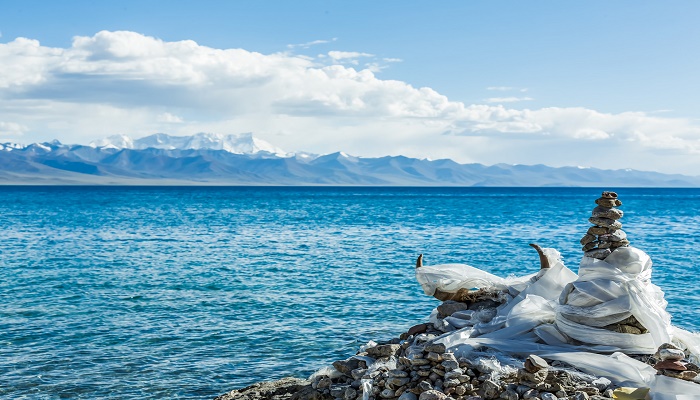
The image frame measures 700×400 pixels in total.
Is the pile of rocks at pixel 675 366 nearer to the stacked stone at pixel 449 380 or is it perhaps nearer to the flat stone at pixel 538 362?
the stacked stone at pixel 449 380

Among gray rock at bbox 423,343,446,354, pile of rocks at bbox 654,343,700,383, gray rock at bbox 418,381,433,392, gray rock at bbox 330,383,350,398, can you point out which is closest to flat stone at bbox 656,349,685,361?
pile of rocks at bbox 654,343,700,383

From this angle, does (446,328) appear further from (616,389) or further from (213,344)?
(213,344)

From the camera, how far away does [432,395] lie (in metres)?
9.52

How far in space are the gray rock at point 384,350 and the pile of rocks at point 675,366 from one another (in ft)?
12.4

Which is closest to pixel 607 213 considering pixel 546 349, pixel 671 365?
pixel 546 349

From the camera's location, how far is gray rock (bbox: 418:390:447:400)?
9500 millimetres

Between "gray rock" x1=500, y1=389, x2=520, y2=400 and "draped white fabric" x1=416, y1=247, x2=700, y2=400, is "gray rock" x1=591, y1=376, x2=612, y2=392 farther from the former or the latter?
"gray rock" x1=500, y1=389, x2=520, y2=400

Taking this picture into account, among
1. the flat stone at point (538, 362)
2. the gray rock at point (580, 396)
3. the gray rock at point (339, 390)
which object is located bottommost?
the gray rock at point (339, 390)

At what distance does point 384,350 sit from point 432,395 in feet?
7.28

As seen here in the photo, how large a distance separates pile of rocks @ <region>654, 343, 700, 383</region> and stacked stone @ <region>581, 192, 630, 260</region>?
1995 millimetres

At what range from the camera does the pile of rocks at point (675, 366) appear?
9.55 metres

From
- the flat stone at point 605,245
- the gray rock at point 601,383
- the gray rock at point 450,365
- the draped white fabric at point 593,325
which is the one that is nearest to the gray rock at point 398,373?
the gray rock at point 450,365

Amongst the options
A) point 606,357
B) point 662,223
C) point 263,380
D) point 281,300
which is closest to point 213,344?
point 263,380

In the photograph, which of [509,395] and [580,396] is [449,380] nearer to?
[509,395]
